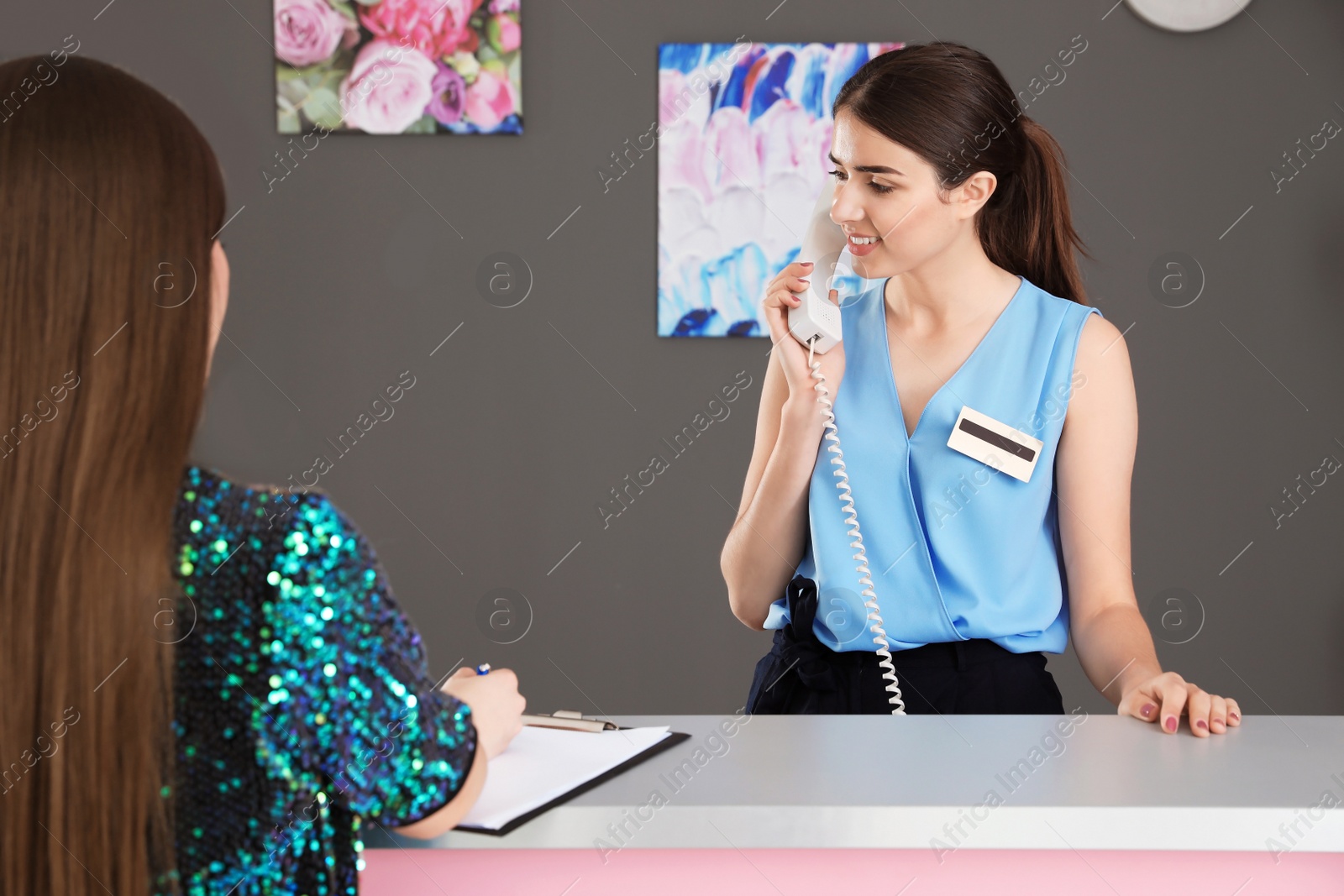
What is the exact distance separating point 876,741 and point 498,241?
2.50 m

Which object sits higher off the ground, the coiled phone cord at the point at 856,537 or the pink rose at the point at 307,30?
the pink rose at the point at 307,30

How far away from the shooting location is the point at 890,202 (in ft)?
5.66

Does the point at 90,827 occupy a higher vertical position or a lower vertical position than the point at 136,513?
lower

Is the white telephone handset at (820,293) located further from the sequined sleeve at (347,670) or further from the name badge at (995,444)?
the sequined sleeve at (347,670)

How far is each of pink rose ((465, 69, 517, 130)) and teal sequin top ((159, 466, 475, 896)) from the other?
266 centimetres

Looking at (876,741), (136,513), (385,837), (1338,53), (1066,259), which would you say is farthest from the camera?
(1338,53)

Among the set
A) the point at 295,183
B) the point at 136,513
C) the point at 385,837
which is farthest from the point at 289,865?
the point at 295,183

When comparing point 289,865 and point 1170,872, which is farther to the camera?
point 1170,872

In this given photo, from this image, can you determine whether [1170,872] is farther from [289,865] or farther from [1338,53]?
[1338,53]

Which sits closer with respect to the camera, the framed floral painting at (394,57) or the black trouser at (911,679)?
the black trouser at (911,679)

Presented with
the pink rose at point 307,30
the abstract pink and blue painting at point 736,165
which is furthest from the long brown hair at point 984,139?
the pink rose at point 307,30

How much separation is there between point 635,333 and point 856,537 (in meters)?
1.77

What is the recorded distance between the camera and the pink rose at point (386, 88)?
3.27 meters

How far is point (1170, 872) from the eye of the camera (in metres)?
1.00
